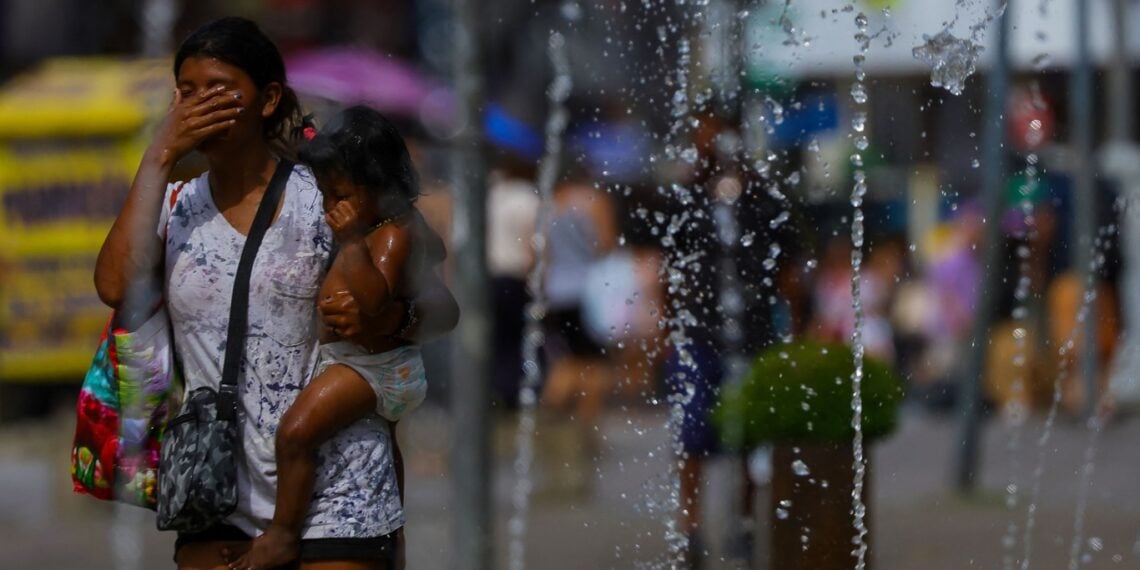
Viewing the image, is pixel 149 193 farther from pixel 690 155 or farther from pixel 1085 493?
pixel 1085 493

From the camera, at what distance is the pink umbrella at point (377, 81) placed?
38.3 ft

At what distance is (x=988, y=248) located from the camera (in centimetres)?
762

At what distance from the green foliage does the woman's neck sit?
1986 mm

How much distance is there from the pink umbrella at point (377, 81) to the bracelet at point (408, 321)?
8080mm

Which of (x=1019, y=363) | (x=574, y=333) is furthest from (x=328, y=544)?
(x=1019, y=363)

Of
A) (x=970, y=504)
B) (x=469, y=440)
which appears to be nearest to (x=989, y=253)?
(x=970, y=504)

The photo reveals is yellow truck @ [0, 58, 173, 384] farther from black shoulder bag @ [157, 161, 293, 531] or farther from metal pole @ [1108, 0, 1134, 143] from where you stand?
black shoulder bag @ [157, 161, 293, 531]

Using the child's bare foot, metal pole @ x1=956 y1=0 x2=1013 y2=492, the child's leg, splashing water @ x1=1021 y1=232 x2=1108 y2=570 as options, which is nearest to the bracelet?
the child's leg

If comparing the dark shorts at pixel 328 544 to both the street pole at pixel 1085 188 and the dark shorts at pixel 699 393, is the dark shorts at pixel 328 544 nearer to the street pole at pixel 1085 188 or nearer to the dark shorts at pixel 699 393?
the dark shorts at pixel 699 393

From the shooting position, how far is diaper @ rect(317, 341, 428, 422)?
9.87 ft

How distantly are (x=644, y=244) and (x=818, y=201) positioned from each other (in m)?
0.71

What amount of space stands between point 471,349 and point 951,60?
193 centimetres

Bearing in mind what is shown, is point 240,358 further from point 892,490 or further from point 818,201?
point 892,490

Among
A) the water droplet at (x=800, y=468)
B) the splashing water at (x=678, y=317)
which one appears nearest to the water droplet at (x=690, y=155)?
the splashing water at (x=678, y=317)
